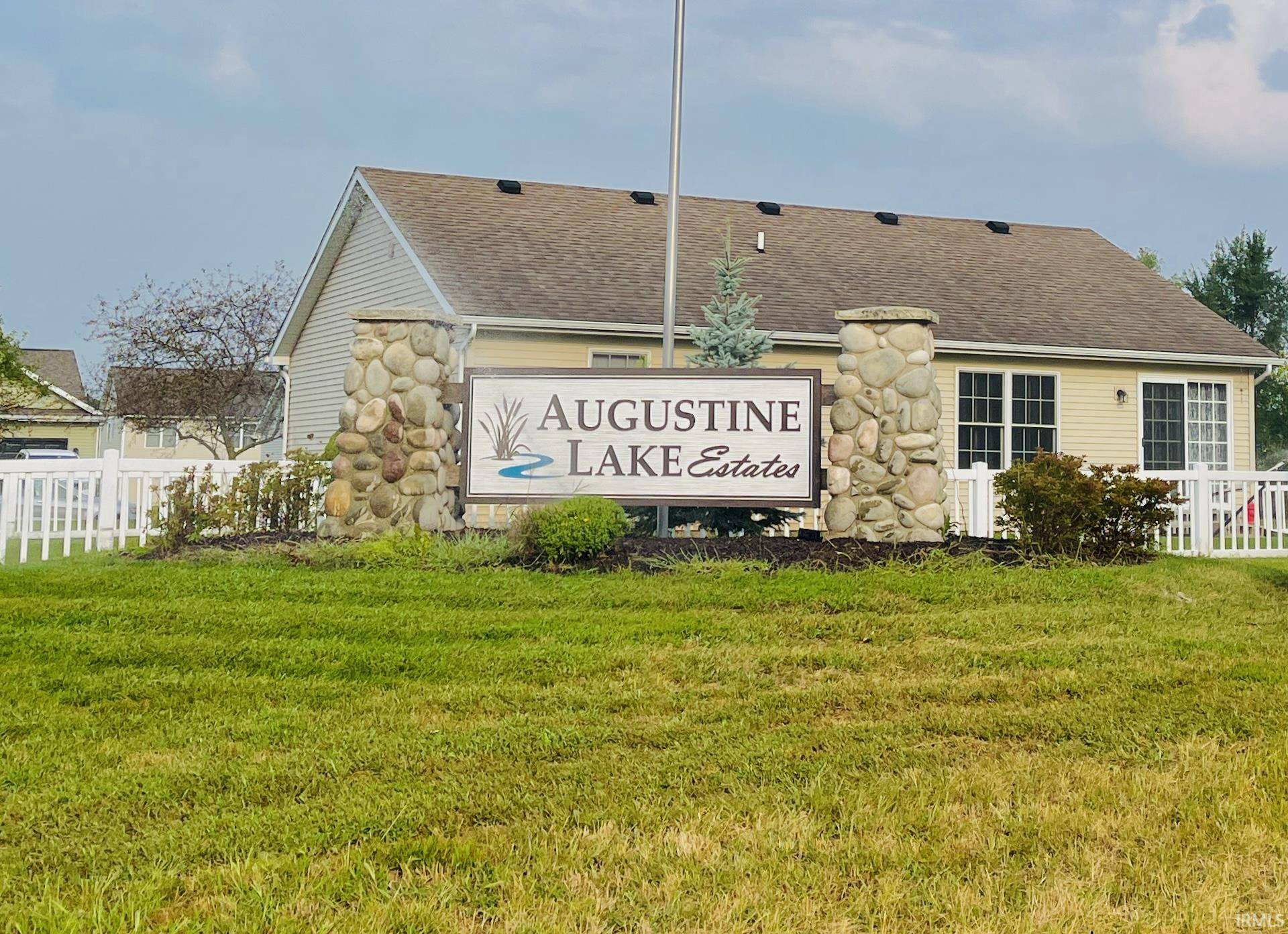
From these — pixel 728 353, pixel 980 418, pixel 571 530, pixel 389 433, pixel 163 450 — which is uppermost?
pixel 163 450

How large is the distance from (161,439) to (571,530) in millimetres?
32944

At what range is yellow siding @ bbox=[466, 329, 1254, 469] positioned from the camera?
16719 mm

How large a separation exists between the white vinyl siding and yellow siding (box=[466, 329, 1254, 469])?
0.65m

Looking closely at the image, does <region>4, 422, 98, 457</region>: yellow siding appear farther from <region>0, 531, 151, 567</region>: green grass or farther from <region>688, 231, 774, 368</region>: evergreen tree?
<region>688, 231, 774, 368</region>: evergreen tree

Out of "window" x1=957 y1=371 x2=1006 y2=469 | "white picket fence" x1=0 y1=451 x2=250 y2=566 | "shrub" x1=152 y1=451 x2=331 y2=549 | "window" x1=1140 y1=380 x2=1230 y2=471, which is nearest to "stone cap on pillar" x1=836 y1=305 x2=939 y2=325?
"shrub" x1=152 y1=451 x2=331 y2=549

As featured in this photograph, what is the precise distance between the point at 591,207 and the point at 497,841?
677 inches

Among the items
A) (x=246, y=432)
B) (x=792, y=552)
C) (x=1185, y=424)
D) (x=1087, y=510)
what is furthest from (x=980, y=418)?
(x=246, y=432)

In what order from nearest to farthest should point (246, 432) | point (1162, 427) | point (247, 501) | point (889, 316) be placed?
1. point (889, 316)
2. point (247, 501)
3. point (1162, 427)
4. point (246, 432)

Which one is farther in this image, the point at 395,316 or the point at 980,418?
the point at 980,418

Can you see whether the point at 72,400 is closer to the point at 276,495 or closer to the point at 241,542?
the point at 276,495

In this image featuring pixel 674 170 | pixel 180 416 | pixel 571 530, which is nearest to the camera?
pixel 571 530

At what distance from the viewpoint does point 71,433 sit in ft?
131

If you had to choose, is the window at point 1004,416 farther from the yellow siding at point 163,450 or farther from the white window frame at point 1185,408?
the yellow siding at point 163,450

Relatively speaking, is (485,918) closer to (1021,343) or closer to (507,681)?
(507,681)
